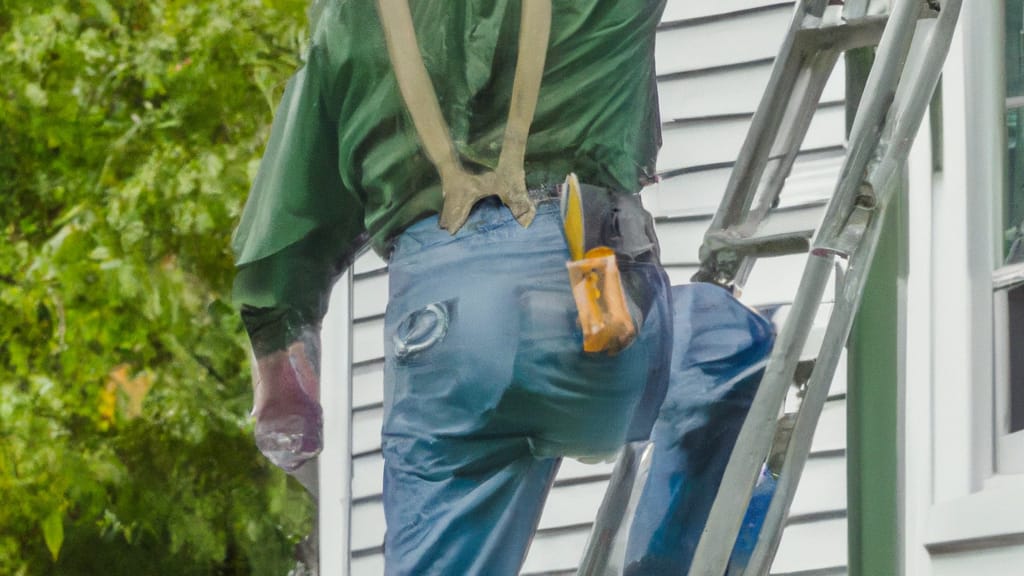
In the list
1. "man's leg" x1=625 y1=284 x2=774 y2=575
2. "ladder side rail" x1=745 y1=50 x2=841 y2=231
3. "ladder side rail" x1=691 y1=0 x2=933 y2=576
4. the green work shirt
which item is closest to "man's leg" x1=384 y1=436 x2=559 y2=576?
"man's leg" x1=625 y1=284 x2=774 y2=575

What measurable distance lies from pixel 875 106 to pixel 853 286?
0.25 metres

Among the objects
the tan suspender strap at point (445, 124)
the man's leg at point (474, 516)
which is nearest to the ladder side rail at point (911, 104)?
the tan suspender strap at point (445, 124)

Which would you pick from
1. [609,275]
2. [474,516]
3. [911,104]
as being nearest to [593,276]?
[609,275]

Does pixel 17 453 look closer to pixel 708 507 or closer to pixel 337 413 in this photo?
pixel 337 413

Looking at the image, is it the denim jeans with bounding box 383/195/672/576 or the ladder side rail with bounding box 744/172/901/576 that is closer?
the ladder side rail with bounding box 744/172/901/576

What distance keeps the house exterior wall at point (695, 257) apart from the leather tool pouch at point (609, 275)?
88 millimetres

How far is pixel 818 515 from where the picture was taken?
2.41 metres

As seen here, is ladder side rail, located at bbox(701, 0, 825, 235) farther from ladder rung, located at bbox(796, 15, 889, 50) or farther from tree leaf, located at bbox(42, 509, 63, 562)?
tree leaf, located at bbox(42, 509, 63, 562)

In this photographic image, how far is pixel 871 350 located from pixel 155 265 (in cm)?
151

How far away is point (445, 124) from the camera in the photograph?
239 centimetres

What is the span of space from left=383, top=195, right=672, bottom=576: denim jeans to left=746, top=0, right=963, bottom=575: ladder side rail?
Answer: 0.82 feet

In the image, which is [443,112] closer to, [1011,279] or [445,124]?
[445,124]

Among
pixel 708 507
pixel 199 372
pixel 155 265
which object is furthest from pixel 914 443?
pixel 155 265

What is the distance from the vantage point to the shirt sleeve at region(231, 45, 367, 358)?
2.53 meters
